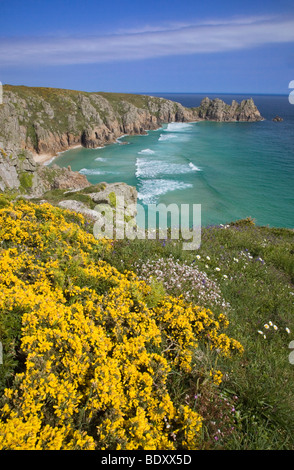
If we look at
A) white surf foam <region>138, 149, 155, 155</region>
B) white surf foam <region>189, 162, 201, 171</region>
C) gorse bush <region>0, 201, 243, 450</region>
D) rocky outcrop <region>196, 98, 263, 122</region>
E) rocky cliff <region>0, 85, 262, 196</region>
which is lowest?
gorse bush <region>0, 201, 243, 450</region>

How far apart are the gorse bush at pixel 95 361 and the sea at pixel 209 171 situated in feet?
73.6

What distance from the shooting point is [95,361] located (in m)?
3.46

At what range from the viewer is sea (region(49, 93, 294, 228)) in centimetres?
4528

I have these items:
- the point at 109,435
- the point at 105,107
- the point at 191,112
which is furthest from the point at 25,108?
the point at 109,435

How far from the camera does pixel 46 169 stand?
5488 centimetres

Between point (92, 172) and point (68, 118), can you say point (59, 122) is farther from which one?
point (92, 172)

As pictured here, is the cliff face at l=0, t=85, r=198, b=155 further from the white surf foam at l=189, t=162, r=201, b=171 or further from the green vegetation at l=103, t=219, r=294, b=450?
the green vegetation at l=103, t=219, r=294, b=450

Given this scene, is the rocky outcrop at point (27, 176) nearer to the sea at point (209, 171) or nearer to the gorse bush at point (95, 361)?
the sea at point (209, 171)

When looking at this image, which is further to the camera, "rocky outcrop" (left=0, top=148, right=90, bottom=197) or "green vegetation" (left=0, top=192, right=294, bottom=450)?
Answer: "rocky outcrop" (left=0, top=148, right=90, bottom=197)

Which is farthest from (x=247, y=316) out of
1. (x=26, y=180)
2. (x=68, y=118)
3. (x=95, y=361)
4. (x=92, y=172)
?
(x=68, y=118)

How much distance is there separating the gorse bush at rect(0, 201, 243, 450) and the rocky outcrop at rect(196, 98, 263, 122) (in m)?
200

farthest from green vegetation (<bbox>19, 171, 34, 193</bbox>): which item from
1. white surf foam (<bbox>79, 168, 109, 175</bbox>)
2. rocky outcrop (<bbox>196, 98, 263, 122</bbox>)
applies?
rocky outcrop (<bbox>196, 98, 263, 122</bbox>)

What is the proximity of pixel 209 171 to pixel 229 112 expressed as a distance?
472 ft

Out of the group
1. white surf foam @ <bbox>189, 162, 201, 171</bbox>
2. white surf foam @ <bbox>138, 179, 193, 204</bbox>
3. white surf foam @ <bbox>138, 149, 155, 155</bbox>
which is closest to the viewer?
white surf foam @ <bbox>138, 179, 193, 204</bbox>
